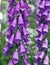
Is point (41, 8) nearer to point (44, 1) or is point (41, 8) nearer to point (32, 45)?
point (44, 1)

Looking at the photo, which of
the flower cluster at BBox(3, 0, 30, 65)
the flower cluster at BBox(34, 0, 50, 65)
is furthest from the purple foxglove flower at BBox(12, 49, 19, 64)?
the flower cluster at BBox(34, 0, 50, 65)

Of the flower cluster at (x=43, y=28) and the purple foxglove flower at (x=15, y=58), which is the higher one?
the flower cluster at (x=43, y=28)

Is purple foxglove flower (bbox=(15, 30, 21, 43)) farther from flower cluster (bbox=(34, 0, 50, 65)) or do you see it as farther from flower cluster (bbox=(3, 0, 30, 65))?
flower cluster (bbox=(34, 0, 50, 65))

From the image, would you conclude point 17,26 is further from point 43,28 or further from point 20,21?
point 43,28

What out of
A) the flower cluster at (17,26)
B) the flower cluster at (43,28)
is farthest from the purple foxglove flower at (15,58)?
the flower cluster at (43,28)

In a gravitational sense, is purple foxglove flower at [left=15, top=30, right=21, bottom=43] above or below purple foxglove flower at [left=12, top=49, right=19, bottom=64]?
above

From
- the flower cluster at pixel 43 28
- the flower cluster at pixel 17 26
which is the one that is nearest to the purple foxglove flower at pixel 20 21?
the flower cluster at pixel 17 26

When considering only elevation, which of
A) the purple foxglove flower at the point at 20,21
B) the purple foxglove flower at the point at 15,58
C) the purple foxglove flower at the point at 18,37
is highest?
the purple foxglove flower at the point at 20,21

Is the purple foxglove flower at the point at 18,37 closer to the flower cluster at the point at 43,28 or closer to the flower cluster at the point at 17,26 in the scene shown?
the flower cluster at the point at 17,26

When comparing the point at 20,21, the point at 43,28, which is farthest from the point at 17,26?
the point at 43,28

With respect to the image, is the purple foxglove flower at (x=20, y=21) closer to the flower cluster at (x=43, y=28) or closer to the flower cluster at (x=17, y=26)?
the flower cluster at (x=17, y=26)
